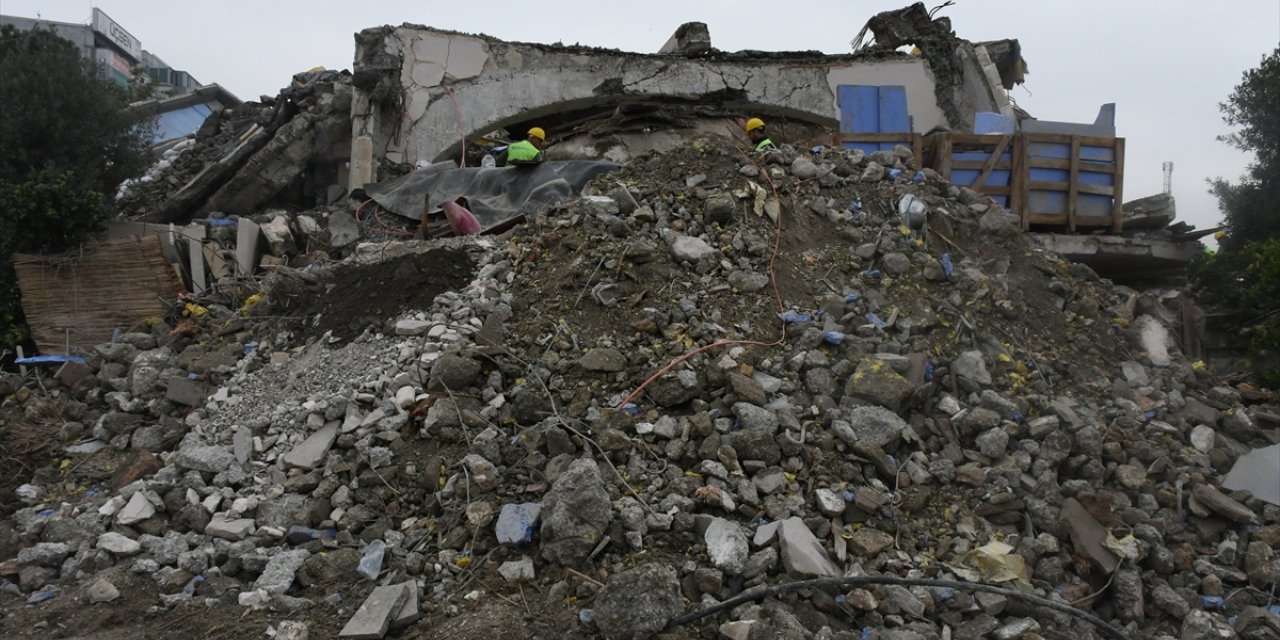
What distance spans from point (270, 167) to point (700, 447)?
723 centimetres

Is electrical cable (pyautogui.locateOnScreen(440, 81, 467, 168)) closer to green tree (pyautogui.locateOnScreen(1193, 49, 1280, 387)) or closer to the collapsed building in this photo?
the collapsed building

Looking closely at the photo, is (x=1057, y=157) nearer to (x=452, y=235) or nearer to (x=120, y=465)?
(x=452, y=235)

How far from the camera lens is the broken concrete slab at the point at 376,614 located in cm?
380

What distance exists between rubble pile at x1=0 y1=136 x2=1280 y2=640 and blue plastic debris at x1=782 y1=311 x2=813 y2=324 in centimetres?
3

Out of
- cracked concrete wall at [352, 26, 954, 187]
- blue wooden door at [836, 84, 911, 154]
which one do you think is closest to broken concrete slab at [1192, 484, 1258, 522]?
blue wooden door at [836, 84, 911, 154]

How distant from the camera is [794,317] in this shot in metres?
5.38

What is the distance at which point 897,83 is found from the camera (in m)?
12.0

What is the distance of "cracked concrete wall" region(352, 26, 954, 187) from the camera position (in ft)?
34.2

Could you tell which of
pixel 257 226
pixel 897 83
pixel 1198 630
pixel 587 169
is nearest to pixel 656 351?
pixel 1198 630

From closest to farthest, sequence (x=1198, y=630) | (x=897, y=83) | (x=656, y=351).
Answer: (x=1198, y=630)
(x=656, y=351)
(x=897, y=83)

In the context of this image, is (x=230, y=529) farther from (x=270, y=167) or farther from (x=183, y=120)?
(x=183, y=120)

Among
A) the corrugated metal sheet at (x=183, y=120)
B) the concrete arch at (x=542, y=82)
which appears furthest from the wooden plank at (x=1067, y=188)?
the corrugated metal sheet at (x=183, y=120)

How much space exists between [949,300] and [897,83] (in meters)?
6.97

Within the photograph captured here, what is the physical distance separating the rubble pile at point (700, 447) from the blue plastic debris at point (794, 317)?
3cm
